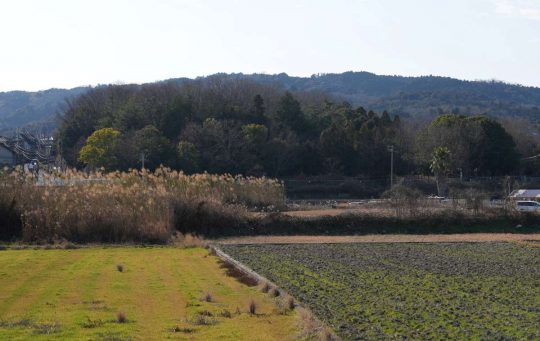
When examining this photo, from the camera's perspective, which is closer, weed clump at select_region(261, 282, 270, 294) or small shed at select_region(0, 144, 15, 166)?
weed clump at select_region(261, 282, 270, 294)

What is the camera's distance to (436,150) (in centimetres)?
5875

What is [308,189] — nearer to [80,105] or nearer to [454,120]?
[454,120]

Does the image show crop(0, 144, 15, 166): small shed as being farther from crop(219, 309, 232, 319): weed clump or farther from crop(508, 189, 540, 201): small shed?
crop(219, 309, 232, 319): weed clump

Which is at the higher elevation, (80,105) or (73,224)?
(80,105)

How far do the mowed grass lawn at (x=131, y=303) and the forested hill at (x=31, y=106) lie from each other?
372 feet

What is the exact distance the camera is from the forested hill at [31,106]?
481 feet

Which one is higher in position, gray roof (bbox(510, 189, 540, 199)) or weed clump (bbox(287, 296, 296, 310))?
weed clump (bbox(287, 296, 296, 310))

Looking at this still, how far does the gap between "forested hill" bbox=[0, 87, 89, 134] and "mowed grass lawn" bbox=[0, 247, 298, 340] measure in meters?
113

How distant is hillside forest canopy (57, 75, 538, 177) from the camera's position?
192ft

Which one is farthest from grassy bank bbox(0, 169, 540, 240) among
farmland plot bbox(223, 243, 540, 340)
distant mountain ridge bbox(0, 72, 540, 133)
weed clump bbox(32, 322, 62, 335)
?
distant mountain ridge bbox(0, 72, 540, 133)

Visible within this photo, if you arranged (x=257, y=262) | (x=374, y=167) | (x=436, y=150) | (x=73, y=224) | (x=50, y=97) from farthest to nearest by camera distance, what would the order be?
(x=50, y=97) < (x=374, y=167) < (x=436, y=150) < (x=73, y=224) < (x=257, y=262)

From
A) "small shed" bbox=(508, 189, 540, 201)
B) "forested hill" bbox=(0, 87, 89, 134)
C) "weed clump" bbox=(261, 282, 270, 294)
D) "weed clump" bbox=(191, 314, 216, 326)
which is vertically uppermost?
"forested hill" bbox=(0, 87, 89, 134)

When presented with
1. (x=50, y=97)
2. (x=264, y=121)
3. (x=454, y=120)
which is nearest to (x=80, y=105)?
(x=264, y=121)

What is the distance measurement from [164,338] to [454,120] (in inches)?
2360
